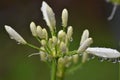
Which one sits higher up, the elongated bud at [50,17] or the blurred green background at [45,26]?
the blurred green background at [45,26]

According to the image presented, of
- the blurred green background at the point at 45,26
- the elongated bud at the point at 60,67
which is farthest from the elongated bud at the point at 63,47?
the blurred green background at the point at 45,26

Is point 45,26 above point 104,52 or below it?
above

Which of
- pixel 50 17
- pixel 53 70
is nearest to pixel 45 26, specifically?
pixel 50 17

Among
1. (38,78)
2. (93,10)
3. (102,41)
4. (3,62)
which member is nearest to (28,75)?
(38,78)

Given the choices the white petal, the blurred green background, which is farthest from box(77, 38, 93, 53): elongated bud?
the blurred green background

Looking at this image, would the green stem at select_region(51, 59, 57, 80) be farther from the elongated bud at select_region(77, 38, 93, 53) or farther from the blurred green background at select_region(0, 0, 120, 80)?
the blurred green background at select_region(0, 0, 120, 80)

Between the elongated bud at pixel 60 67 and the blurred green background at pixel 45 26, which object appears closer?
the elongated bud at pixel 60 67

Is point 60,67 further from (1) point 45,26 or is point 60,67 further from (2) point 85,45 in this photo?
(1) point 45,26

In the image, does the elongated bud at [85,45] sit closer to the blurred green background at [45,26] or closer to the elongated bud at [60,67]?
the elongated bud at [60,67]
